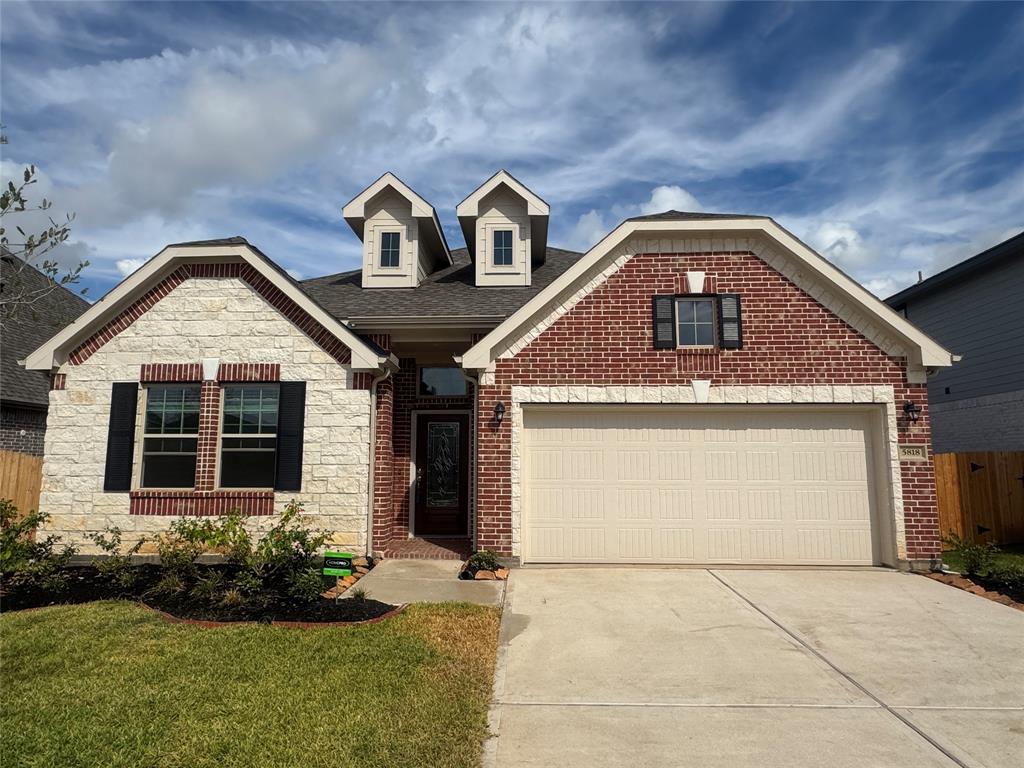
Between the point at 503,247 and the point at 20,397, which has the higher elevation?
the point at 503,247

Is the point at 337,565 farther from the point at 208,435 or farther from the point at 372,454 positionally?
the point at 208,435

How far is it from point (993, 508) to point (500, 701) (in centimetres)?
1170

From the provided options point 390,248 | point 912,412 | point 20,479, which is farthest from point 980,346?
point 20,479

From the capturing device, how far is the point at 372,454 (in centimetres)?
992

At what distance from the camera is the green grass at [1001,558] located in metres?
9.36

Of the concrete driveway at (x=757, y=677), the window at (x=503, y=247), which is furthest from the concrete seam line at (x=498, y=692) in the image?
the window at (x=503, y=247)

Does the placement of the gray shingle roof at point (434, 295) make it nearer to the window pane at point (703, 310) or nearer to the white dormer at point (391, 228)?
the white dormer at point (391, 228)

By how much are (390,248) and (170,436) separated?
582 centimetres

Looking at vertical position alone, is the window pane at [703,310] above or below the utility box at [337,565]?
above

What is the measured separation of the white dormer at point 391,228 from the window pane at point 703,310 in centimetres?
608

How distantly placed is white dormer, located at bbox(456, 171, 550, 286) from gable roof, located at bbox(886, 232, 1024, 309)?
1090cm

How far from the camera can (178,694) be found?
4457 mm

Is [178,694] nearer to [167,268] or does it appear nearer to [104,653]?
[104,653]

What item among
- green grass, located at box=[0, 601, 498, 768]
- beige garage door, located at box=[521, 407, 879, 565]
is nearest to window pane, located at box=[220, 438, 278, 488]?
green grass, located at box=[0, 601, 498, 768]
